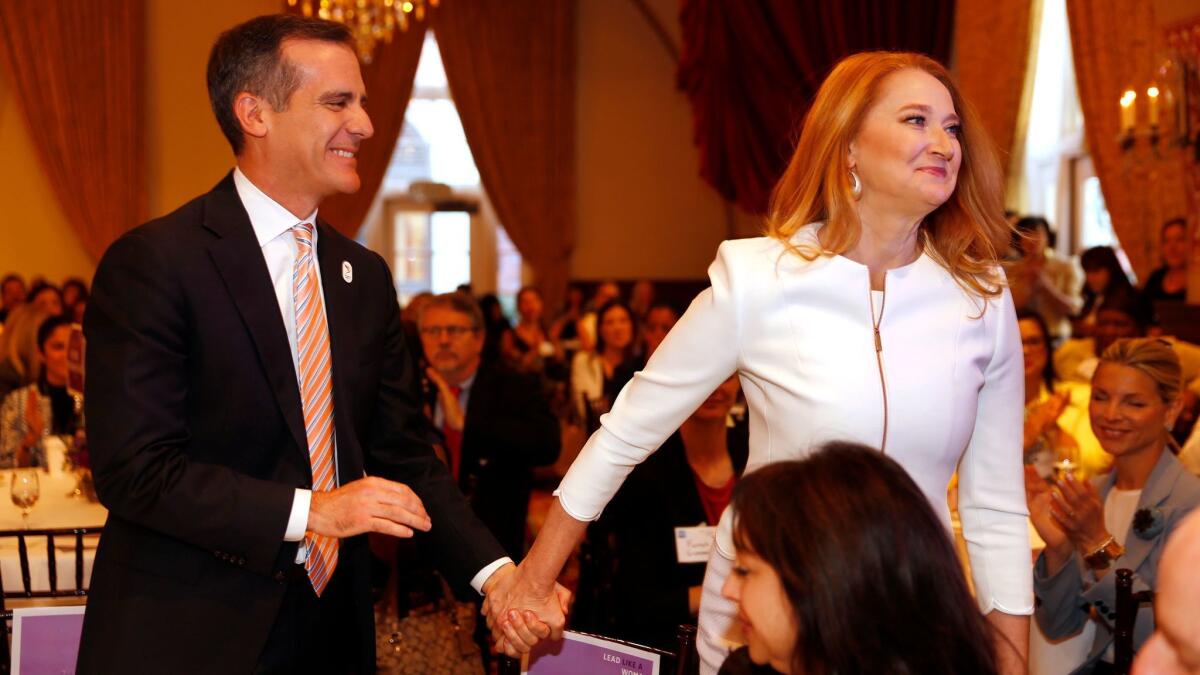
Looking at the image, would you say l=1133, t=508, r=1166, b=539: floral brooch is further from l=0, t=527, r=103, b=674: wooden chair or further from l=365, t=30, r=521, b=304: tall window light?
l=365, t=30, r=521, b=304: tall window light

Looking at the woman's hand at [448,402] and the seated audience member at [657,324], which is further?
the seated audience member at [657,324]

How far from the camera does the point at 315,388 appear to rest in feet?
6.64

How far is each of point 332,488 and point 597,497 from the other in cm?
45

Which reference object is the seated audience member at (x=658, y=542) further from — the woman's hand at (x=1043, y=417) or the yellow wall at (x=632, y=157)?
the yellow wall at (x=632, y=157)

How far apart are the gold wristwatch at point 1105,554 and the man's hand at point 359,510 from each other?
71.6 inches

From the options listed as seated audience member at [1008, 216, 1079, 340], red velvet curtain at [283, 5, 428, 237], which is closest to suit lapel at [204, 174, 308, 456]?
seated audience member at [1008, 216, 1079, 340]

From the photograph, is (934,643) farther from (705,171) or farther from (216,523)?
(705,171)

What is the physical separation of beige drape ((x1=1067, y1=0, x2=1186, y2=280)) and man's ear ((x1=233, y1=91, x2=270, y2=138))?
6.26 meters

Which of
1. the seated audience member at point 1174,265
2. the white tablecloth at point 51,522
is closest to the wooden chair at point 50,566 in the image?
the white tablecloth at point 51,522

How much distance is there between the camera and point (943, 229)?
6.61ft

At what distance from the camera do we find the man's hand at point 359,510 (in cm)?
190

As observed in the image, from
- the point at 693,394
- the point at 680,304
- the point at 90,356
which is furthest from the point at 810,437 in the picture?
the point at 680,304

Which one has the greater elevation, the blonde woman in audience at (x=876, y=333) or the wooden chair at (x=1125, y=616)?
the blonde woman in audience at (x=876, y=333)

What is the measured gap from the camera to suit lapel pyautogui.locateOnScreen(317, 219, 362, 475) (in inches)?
82.3
